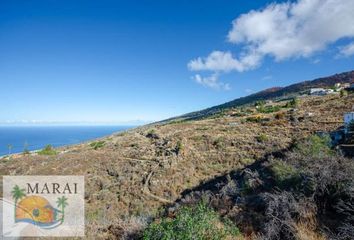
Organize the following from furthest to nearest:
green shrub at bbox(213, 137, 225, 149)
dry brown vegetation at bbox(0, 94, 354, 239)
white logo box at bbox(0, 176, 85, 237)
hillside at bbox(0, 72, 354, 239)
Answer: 1. green shrub at bbox(213, 137, 225, 149)
2. dry brown vegetation at bbox(0, 94, 354, 239)
3. hillside at bbox(0, 72, 354, 239)
4. white logo box at bbox(0, 176, 85, 237)

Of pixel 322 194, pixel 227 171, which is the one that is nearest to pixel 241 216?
pixel 322 194

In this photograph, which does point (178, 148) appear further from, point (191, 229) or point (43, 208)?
point (191, 229)

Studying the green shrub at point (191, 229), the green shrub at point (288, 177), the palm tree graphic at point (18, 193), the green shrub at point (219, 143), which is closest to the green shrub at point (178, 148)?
the green shrub at point (219, 143)

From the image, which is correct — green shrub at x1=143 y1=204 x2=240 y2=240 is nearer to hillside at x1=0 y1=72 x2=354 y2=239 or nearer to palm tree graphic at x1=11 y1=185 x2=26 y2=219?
hillside at x1=0 y1=72 x2=354 y2=239

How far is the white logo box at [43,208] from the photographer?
7.55 m

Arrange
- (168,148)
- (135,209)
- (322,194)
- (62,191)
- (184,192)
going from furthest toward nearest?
1. (168,148)
2. (184,192)
3. (135,209)
4. (62,191)
5. (322,194)

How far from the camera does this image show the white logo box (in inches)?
297

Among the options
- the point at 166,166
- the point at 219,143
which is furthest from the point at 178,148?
the point at 219,143

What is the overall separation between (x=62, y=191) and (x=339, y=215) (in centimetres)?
1246

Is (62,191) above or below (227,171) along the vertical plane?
above

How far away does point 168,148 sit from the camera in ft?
80.4

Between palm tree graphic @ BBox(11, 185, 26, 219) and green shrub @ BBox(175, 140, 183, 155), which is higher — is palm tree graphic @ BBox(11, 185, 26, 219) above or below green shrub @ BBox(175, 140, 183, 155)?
above

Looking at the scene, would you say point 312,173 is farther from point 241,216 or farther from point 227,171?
point 227,171

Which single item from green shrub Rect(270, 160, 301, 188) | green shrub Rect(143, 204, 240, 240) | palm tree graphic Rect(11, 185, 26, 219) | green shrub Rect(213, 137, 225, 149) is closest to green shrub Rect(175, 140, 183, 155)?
green shrub Rect(213, 137, 225, 149)
